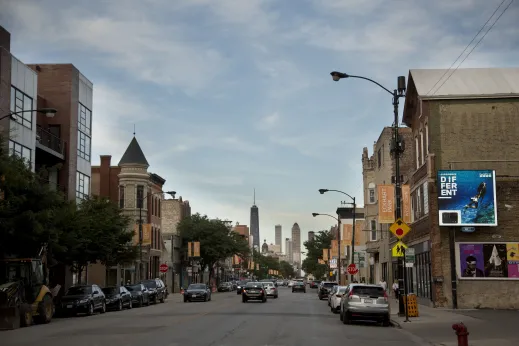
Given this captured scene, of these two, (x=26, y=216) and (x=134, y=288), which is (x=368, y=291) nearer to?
(x=26, y=216)

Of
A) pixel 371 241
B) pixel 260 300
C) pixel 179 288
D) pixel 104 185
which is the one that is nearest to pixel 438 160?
pixel 260 300

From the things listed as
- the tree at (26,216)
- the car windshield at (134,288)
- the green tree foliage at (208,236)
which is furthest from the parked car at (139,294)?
the green tree foliage at (208,236)

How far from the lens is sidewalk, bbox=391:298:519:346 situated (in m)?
18.6

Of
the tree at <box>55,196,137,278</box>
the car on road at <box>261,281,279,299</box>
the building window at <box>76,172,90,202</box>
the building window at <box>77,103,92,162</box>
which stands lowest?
the car on road at <box>261,281,279,299</box>

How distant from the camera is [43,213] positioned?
27078mm

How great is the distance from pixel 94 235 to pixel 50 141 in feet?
32.5

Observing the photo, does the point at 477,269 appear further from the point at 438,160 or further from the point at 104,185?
the point at 104,185

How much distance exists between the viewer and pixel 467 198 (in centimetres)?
3447

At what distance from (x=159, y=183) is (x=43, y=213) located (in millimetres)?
51452

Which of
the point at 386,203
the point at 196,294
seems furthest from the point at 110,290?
the point at 386,203

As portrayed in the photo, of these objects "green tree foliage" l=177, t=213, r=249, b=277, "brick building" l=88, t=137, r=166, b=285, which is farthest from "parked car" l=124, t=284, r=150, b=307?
"green tree foliage" l=177, t=213, r=249, b=277

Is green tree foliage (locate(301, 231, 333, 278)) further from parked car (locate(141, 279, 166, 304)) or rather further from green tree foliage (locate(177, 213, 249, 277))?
parked car (locate(141, 279, 166, 304))

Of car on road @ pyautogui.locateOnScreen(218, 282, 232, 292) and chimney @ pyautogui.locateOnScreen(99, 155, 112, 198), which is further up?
chimney @ pyautogui.locateOnScreen(99, 155, 112, 198)

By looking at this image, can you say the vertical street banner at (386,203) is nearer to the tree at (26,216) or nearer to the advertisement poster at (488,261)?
the advertisement poster at (488,261)
